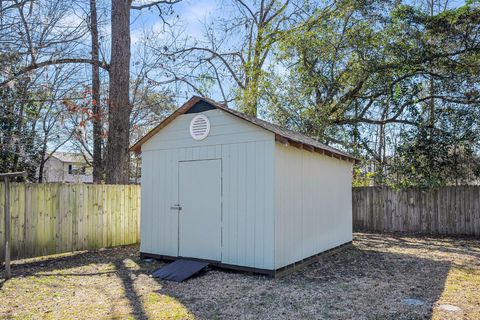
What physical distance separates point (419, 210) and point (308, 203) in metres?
5.65

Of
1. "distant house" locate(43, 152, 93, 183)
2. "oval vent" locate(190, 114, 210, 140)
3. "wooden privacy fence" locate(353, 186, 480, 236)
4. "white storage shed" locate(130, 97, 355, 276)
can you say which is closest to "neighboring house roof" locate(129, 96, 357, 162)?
"white storage shed" locate(130, 97, 355, 276)

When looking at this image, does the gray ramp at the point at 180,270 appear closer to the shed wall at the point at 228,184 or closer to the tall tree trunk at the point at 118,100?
the shed wall at the point at 228,184

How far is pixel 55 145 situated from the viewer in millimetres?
11203

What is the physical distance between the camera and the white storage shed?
18.9 feet

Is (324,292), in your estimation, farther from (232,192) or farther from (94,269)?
(94,269)

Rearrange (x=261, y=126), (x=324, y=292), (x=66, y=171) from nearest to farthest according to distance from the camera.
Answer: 1. (x=324, y=292)
2. (x=261, y=126)
3. (x=66, y=171)

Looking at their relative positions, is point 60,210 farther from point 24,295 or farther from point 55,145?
point 55,145

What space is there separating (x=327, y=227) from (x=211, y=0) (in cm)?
1048

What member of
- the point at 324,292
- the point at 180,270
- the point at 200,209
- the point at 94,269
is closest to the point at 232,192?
the point at 200,209

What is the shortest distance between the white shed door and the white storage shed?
0.02m

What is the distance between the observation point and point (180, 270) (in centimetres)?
591

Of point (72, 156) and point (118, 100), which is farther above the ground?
point (118, 100)

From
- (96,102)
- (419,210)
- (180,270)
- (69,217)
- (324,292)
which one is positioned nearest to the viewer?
(324,292)

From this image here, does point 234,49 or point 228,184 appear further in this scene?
point 234,49
